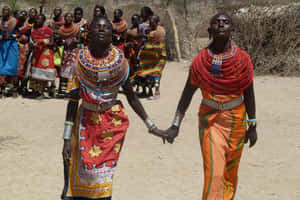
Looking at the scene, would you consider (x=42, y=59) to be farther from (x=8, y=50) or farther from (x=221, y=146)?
(x=221, y=146)

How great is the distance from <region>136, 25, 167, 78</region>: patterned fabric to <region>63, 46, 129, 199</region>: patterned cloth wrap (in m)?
6.59

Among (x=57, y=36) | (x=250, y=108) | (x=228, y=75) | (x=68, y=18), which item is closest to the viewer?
(x=228, y=75)

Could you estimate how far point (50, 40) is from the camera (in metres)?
9.98

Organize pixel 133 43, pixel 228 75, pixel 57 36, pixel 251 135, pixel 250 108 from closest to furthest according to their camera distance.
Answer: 1. pixel 228 75
2. pixel 250 108
3. pixel 251 135
4. pixel 57 36
5. pixel 133 43

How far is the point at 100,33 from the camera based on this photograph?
3.50m

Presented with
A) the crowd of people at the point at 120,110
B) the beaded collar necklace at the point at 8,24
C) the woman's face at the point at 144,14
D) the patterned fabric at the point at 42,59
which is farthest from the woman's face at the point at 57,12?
the crowd of people at the point at 120,110

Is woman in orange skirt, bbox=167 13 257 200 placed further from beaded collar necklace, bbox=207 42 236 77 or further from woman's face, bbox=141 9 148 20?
woman's face, bbox=141 9 148 20

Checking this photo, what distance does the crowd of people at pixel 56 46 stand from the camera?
9820 mm

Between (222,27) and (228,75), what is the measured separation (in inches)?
15.5

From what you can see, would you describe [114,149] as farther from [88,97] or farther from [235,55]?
[235,55]

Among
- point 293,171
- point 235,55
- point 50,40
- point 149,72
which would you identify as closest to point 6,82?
point 50,40

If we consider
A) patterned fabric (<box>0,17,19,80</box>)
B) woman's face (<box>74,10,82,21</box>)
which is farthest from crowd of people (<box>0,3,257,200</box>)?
patterned fabric (<box>0,17,19,80</box>)

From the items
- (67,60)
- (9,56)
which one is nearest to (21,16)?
(9,56)

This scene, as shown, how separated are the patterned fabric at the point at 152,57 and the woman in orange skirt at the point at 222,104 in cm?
643
